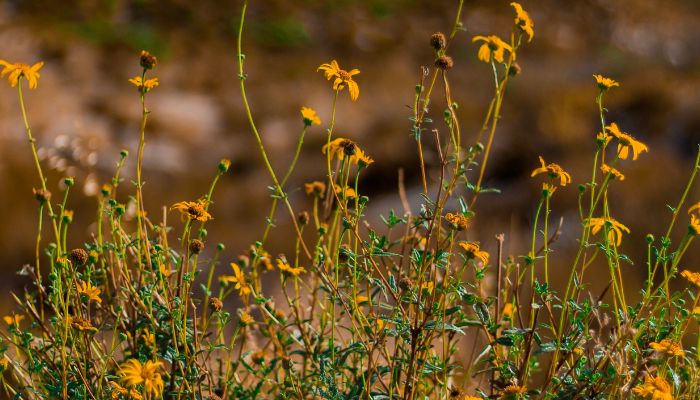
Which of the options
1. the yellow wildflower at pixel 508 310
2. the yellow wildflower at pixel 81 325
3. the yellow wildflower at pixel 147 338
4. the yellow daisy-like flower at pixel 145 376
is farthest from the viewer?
the yellow wildflower at pixel 508 310

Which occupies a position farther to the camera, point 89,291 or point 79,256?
point 89,291

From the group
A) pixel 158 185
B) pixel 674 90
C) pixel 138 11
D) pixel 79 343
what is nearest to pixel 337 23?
pixel 138 11

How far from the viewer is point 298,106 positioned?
14.6ft

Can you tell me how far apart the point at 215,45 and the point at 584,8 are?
7.89 ft

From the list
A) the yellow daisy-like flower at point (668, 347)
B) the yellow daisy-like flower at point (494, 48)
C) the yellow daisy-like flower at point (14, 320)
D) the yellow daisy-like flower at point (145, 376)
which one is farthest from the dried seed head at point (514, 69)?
the yellow daisy-like flower at point (14, 320)

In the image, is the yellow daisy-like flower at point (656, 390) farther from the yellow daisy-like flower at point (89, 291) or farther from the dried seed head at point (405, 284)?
the yellow daisy-like flower at point (89, 291)

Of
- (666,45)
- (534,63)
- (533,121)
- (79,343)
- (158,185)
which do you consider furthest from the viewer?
(666,45)

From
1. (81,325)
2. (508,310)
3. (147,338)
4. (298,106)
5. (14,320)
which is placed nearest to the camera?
(81,325)

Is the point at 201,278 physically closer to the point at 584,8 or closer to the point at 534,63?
the point at 534,63

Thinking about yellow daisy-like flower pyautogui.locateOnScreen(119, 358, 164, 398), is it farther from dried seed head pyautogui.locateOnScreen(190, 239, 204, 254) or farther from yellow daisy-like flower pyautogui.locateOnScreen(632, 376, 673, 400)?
yellow daisy-like flower pyautogui.locateOnScreen(632, 376, 673, 400)

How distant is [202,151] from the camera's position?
4.26 m

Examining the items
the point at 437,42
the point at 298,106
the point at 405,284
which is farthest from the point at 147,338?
the point at 298,106

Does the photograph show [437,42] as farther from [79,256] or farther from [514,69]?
[79,256]

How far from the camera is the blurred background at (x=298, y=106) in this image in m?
3.99
